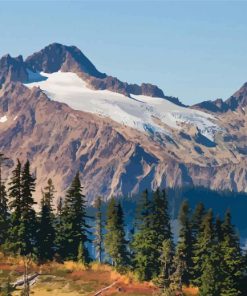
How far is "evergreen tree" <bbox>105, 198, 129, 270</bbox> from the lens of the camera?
13412 centimetres

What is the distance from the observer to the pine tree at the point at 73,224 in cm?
13675

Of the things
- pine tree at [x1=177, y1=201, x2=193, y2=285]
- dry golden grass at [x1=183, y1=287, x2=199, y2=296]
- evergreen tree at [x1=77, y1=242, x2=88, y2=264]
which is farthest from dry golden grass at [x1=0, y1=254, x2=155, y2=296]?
pine tree at [x1=177, y1=201, x2=193, y2=285]

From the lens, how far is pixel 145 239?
126812mm

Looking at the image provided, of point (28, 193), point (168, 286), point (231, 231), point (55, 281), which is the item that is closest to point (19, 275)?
point (55, 281)

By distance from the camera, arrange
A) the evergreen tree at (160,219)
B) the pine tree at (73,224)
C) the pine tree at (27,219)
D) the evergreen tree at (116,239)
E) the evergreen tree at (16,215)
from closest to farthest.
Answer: the evergreen tree at (160,219) < the pine tree at (27,219) < the evergreen tree at (16,215) < the evergreen tree at (116,239) < the pine tree at (73,224)

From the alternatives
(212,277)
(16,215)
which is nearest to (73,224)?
(16,215)

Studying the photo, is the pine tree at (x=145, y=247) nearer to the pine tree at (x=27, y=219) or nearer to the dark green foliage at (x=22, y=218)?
the pine tree at (x=27, y=219)

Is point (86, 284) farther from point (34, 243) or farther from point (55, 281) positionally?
point (34, 243)

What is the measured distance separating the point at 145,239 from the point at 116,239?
34.2ft

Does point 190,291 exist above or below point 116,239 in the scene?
below

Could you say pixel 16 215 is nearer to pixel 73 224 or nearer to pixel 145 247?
pixel 73 224

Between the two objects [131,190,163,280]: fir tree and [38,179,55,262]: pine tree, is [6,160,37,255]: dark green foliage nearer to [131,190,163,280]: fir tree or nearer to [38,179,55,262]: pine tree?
[38,179,55,262]: pine tree

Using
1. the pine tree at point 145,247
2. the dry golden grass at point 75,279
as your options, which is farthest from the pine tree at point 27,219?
the pine tree at point 145,247

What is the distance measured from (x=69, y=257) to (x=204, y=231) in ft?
89.3
